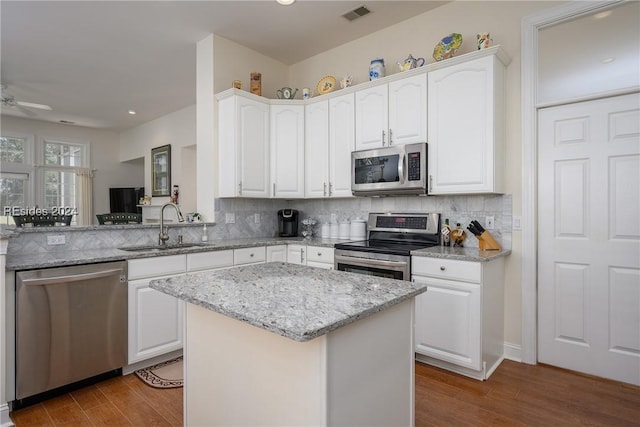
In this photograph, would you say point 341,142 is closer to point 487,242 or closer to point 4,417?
point 487,242

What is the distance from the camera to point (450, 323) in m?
2.47

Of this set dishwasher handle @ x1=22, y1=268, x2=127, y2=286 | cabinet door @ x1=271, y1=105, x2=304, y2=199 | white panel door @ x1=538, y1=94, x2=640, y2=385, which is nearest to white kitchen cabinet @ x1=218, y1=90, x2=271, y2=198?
cabinet door @ x1=271, y1=105, x2=304, y2=199

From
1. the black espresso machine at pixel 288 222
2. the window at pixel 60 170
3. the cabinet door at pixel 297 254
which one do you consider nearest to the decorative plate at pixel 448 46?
the cabinet door at pixel 297 254

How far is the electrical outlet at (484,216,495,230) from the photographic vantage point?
283cm

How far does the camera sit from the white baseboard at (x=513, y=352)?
107 inches

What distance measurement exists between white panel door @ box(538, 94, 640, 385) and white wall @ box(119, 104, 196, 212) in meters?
5.25

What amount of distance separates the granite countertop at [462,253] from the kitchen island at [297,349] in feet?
3.40

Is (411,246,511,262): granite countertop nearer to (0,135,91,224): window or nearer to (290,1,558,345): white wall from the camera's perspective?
(290,1,558,345): white wall

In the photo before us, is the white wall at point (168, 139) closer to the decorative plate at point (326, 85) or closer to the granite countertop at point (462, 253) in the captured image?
the decorative plate at point (326, 85)

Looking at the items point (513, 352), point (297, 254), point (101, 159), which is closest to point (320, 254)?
point (297, 254)

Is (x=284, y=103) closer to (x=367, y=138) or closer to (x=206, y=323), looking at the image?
Result: (x=367, y=138)

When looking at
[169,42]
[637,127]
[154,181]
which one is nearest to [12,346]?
[169,42]

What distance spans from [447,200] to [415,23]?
5.60ft

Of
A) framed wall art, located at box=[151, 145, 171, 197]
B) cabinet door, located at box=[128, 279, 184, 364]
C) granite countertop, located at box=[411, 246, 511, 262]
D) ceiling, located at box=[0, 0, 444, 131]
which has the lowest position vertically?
cabinet door, located at box=[128, 279, 184, 364]
